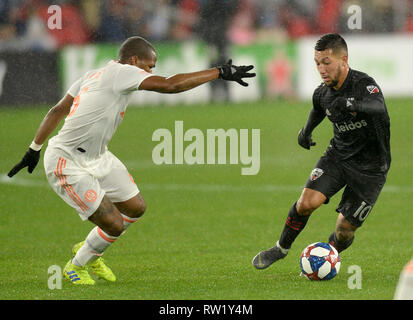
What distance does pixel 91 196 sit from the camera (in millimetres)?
7289

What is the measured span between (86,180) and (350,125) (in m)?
2.21

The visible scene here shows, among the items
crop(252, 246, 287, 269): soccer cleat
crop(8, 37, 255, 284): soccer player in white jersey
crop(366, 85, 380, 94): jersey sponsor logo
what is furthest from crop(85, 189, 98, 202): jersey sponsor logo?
crop(366, 85, 380, 94): jersey sponsor logo

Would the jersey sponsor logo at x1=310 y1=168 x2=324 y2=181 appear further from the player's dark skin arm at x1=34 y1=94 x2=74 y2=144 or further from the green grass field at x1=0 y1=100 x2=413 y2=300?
the player's dark skin arm at x1=34 y1=94 x2=74 y2=144

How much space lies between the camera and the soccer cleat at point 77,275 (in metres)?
7.50

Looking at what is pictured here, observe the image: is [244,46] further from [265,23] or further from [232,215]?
[232,215]

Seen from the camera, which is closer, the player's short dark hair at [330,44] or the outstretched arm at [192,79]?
the outstretched arm at [192,79]

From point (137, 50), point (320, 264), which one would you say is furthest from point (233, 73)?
point (320, 264)

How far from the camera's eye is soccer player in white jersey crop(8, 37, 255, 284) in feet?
23.9

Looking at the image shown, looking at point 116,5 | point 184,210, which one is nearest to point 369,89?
point 184,210

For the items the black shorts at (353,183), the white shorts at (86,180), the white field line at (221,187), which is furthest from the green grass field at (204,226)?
the white shorts at (86,180)

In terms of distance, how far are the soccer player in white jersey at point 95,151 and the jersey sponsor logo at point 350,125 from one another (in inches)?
42.6

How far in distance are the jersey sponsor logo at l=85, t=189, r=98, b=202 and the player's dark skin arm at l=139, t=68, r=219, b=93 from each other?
3.10ft

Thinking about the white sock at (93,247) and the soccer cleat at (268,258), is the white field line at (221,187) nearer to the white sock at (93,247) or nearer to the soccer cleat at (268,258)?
the soccer cleat at (268,258)

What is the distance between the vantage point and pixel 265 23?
20.9m
